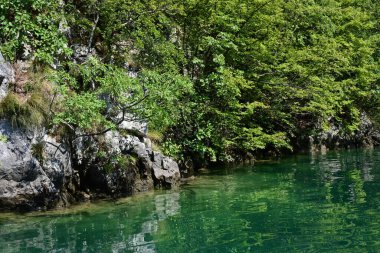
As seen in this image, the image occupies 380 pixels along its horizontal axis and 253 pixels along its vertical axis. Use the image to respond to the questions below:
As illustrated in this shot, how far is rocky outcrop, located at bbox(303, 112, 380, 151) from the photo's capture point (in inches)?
1177

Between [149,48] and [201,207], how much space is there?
333 inches

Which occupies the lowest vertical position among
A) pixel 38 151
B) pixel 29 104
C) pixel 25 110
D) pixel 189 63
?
pixel 38 151

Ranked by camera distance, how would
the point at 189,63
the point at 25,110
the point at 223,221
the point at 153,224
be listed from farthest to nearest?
the point at 189,63 → the point at 25,110 → the point at 153,224 → the point at 223,221

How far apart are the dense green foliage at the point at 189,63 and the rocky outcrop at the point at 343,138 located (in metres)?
1.38

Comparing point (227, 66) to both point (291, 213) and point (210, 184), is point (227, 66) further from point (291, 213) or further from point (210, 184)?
point (291, 213)

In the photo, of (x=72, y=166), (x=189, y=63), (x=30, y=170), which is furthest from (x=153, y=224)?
(x=189, y=63)

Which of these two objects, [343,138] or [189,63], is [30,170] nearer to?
[189,63]

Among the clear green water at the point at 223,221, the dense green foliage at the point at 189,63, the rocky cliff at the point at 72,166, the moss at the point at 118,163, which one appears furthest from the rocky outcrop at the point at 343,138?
the moss at the point at 118,163

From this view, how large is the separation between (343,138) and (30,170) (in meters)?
25.0

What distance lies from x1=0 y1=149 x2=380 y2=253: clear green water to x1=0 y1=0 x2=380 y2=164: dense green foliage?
2734 mm

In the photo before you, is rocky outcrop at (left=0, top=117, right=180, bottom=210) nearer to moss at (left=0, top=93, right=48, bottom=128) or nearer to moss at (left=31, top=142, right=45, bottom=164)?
moss at (left=31, top=142, right=45, bottom=164)

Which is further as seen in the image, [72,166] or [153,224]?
[72,166]

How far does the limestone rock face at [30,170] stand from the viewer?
39.0 feet

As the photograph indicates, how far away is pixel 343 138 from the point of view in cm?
3169
